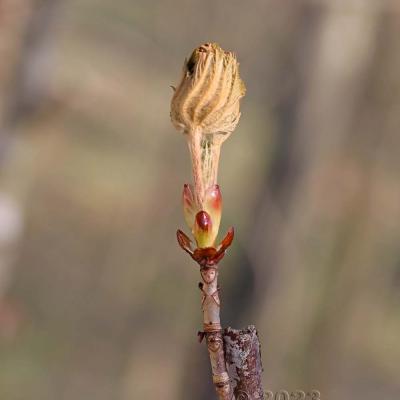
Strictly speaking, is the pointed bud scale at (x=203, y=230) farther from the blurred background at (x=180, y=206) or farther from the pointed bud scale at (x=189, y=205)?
the blurred background at (x=180, y=206)

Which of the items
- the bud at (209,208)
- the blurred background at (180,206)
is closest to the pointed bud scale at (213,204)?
the bud at (209,208)

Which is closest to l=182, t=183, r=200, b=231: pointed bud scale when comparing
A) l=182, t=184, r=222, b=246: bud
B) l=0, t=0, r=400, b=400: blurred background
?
l=182, t=184, r=222, b=246: bud

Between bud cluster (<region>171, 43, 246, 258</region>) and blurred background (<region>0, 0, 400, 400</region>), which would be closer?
bud cluster (<region>171, 43, 246, 258</region>)

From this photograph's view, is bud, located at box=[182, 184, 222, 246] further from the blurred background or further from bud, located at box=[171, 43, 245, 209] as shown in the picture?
the blurred background

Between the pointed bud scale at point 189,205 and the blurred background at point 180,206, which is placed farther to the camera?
the blurred background at point 180,206

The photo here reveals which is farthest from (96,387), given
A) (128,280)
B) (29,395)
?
(128,280)

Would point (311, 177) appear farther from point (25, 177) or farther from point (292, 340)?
point (25, 177)
